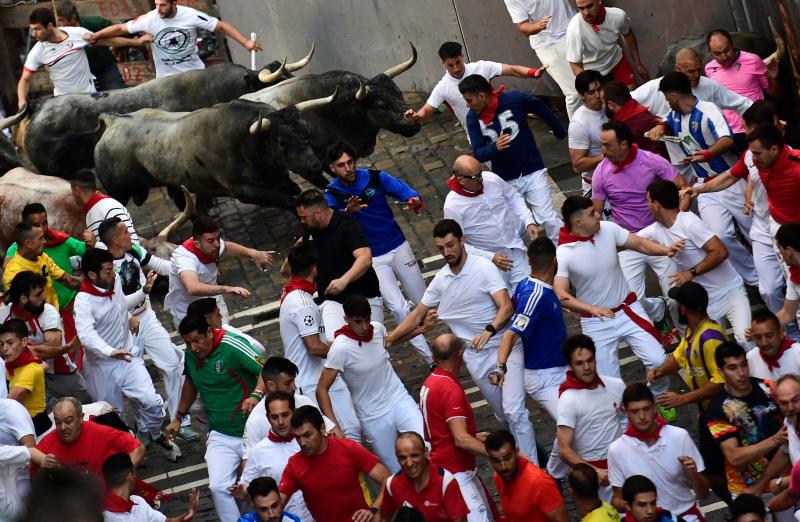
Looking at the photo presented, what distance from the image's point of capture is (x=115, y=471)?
1083cm

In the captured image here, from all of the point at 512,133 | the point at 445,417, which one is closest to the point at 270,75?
the point at 512,133

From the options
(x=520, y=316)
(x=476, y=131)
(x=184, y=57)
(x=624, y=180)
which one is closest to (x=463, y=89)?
(x=476, y=131)

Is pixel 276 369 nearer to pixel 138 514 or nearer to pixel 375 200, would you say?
pixel 138 514

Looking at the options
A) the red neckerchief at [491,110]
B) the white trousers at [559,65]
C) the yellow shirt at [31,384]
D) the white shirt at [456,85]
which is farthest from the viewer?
the white trousers at [559,65]

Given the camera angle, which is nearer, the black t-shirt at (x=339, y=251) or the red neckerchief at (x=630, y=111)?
the black t-shirt at (x=339, y=251)

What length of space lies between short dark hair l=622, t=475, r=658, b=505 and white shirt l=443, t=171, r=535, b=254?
4227 mm

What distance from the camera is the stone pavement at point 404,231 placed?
13602 millimetres

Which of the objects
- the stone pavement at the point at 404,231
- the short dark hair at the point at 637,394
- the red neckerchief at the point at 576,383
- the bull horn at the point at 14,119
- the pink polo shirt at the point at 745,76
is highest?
the short dark hair at the point at 637,394

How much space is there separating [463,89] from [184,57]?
20.5 feet

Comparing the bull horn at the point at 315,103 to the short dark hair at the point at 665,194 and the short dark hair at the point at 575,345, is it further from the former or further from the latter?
the short dark hair at the point at 575,345

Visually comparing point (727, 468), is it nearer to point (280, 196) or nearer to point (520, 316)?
point (520, 316)

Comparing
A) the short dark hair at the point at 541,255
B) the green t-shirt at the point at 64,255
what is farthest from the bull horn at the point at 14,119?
the short dark hair at the point at 541,255

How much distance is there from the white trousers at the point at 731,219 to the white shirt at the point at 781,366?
108 inches

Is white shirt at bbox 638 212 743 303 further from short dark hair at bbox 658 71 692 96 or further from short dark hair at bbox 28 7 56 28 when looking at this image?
short dark hair at bbox 28 7 56 28
